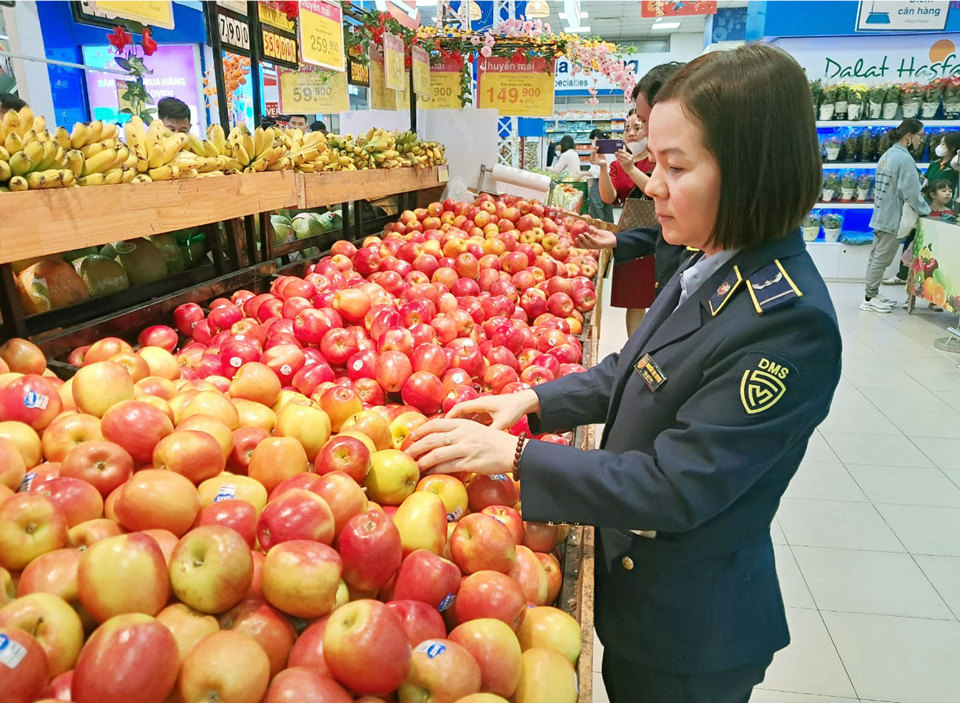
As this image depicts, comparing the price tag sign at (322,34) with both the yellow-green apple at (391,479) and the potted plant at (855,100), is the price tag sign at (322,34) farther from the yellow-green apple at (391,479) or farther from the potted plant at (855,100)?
the potted plant at (855,100)

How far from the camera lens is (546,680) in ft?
3.61

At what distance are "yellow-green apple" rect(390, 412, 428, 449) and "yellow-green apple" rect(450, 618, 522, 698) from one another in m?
0.68

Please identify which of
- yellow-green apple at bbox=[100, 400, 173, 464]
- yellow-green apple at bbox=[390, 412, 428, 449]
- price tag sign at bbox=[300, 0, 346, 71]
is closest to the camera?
yellow-green apple at bbox=[100, 400, 173, 464]

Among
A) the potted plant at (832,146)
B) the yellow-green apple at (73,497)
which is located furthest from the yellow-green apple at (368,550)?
the potted plant at (832,146)

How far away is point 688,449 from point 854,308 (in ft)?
27.3

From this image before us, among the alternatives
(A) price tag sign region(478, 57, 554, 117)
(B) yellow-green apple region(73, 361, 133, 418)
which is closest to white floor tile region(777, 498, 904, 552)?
(B) yellow-green apple region(73, 361, 133, 418)

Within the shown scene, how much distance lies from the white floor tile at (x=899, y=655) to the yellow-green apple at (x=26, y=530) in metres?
2.67

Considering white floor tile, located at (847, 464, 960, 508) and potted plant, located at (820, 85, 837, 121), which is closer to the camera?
white floor tile, located at (847, 464, 960, 508)

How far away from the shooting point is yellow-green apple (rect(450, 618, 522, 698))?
3.40 feet

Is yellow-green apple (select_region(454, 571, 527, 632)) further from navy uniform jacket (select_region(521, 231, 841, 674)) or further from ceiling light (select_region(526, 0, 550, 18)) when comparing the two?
ceiling light (select_region(526, 0, 550, 18))

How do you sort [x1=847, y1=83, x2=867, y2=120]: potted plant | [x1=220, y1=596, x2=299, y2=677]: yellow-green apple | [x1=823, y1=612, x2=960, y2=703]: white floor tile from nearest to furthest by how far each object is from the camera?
1. [x1=220, y1=596, x2=299, y2=677]: yellow-green apple
2. [x1=823, y1=612, x2=960, y2=703]: white floor tile
3. [x1=847, y1=83, x2=867, y2=120]: potted plant

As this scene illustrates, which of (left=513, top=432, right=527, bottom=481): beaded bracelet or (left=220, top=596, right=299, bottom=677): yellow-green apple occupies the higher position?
(left=513, top=432, right=527, bottom=481): beaded bracelet

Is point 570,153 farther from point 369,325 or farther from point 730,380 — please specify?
point 730,380

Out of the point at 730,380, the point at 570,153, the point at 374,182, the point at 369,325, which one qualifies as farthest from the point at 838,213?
the point at 730,380
